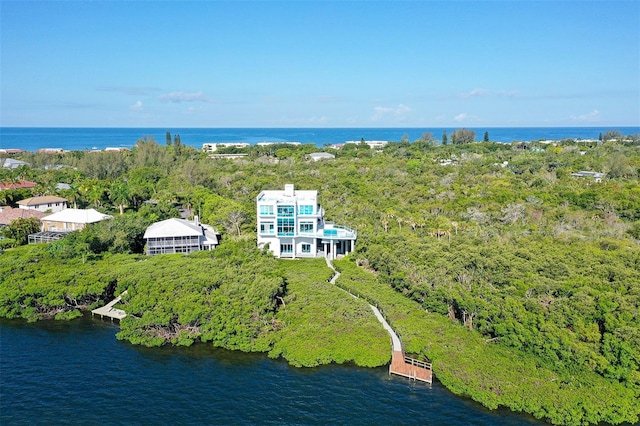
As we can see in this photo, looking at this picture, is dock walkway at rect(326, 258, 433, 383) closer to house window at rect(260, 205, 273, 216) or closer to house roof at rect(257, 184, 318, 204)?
house roof at rect(257, 184, 318, 204)

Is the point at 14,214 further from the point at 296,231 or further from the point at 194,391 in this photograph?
the point at 194,391

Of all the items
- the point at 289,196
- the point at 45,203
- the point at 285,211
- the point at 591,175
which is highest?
the point at 591,175

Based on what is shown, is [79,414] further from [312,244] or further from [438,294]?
[312,244]

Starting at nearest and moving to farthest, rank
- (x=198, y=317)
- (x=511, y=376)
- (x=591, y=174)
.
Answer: (x=511, y=376), (x=198, y=317), (x=591, y=174)

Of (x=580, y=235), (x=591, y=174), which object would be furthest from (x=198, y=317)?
(x=591, y=174)

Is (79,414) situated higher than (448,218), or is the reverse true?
(448,218)

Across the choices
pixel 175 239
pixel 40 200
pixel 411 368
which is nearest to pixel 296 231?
pixel 175 239
